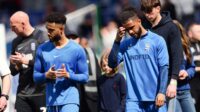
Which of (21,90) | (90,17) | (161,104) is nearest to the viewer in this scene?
(161,104)

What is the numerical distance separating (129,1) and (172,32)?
1026 cm

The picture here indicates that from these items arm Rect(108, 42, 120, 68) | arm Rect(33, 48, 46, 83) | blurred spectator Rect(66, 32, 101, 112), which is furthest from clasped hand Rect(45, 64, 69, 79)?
blurred spectator Rect(66, 32, 101, 112)

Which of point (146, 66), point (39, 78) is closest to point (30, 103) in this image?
point (39, 78)

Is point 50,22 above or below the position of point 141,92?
above

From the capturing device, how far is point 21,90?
13.4 m

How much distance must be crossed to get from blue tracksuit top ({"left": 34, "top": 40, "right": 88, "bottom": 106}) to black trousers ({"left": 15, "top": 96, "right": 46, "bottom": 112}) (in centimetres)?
148

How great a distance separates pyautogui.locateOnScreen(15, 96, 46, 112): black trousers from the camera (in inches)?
523

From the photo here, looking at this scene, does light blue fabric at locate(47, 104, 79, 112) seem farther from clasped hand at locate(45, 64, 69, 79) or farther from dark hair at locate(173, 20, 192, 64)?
dark hair at locate(173, 20, 192, 64)

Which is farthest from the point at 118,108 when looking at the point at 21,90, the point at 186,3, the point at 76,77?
the point at 186,3

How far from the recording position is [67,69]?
460 inches

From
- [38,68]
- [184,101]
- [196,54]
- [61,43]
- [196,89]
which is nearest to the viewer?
[61,43]

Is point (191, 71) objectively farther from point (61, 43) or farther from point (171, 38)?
point (61, 43)

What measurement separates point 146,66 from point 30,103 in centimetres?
274

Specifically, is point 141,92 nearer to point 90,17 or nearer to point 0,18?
point 90,17
